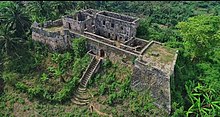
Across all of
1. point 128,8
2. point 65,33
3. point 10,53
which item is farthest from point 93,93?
point 128,8

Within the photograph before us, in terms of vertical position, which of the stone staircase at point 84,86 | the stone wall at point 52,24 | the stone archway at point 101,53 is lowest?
the stone staircase at point 84,86

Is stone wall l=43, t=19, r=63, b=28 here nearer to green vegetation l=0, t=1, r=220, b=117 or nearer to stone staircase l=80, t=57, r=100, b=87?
green vegetation l=0, t=1, r=220, b=117

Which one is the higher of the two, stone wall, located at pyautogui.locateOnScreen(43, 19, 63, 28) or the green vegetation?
stone wall, located at pyautogui.locateOnScreen(43, 19, 63, 28)

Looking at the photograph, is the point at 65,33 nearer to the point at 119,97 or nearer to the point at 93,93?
the point at 93,93

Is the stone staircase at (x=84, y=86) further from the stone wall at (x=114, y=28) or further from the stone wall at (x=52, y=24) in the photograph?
the stone wall at (x=52, y=24)

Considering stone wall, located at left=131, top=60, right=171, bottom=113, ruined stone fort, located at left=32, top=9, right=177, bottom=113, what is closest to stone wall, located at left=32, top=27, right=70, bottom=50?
ruined stone fort, located at left=32, top=9, right=177, bottom=113

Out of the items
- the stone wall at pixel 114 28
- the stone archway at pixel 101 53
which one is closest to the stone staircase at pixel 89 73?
the stone archway at pixel 101 53
